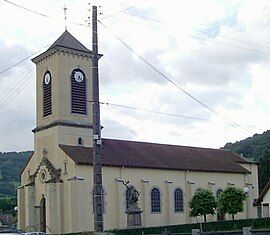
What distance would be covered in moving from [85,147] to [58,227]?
7.91 meters

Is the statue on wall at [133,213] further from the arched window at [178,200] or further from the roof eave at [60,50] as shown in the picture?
the roof eave at [60,50]

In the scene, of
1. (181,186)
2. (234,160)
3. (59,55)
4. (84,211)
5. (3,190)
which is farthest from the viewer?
(3,190)

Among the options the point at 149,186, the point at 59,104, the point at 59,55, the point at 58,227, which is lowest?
the point at 58,227

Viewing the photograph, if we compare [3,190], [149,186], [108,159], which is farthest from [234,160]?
[3,190]

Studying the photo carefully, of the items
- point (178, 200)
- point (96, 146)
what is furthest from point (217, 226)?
point (96, 146)

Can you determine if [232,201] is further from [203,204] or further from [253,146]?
[253,146]

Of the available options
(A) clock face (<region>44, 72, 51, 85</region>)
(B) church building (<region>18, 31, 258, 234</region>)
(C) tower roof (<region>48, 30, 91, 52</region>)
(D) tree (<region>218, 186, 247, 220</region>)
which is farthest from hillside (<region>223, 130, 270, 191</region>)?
(A) clock face (<region>44, 72, 51, 85</region>)

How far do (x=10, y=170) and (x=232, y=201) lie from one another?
8733cm

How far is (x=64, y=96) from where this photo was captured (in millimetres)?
57531

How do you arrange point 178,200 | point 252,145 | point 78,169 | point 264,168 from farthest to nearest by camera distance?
1. point 252,145
2. point 264,168
3. point 178,200
4. point 78,169

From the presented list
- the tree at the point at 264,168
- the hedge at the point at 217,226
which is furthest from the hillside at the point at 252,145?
the hedge at the point at 217,226

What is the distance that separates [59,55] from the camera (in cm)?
5781

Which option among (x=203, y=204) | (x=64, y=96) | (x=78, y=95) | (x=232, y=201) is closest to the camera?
(x=232, y=201)

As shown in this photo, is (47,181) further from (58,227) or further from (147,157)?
(147,157)
